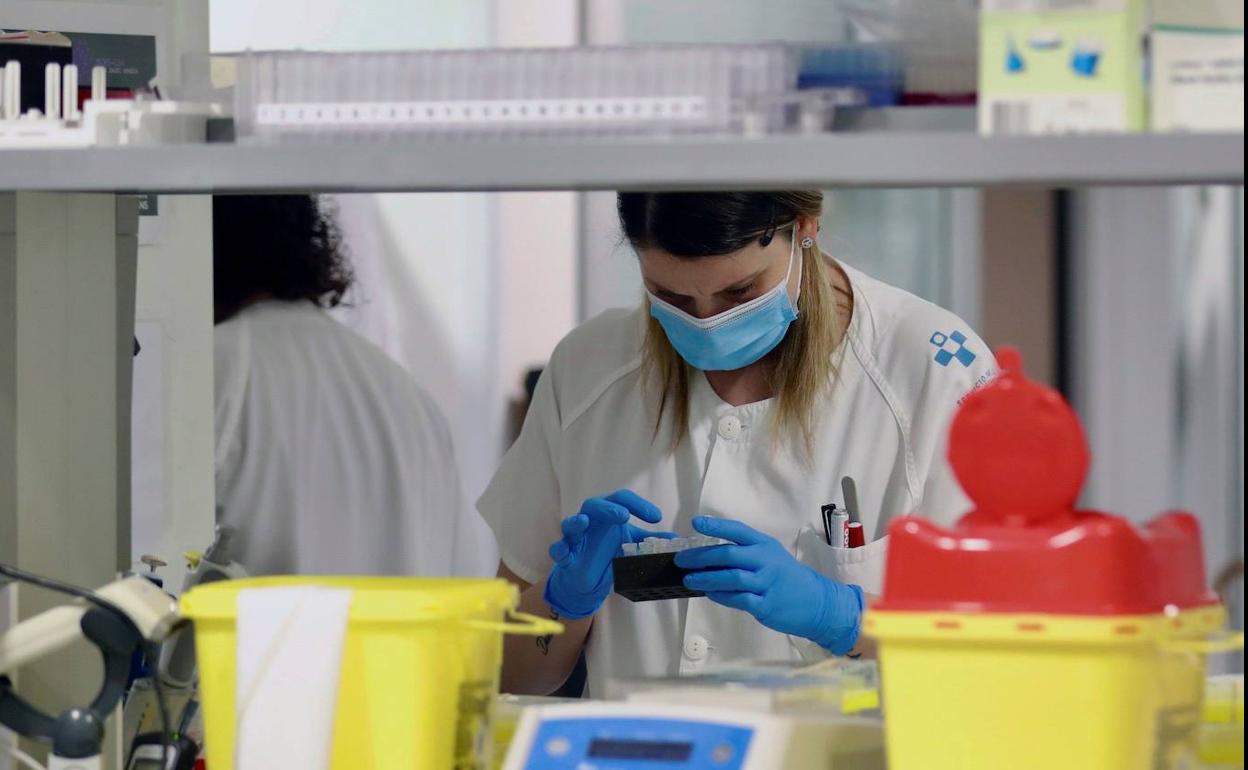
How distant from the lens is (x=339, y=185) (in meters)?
1.17

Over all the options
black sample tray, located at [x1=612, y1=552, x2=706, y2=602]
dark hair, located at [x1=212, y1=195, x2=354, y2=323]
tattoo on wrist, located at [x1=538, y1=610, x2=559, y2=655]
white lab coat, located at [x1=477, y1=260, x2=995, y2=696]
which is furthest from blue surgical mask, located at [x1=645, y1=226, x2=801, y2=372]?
dark hair, located at [x1=212, y1=195, x2=354, y2=323]

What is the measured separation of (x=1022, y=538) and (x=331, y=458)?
151cm

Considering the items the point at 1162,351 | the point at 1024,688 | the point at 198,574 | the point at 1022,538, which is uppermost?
the point at 1162,351

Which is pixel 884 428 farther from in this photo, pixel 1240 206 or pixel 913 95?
pixel 913 95

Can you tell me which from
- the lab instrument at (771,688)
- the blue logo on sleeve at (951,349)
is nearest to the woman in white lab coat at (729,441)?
the blue logo on sleeve at (951,349)

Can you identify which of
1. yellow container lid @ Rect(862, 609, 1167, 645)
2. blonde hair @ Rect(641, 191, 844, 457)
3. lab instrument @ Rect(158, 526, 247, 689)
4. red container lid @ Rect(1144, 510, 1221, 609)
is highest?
blonde hair @ Rect(641, 191, 844, 457)

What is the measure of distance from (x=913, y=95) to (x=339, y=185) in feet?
1.64

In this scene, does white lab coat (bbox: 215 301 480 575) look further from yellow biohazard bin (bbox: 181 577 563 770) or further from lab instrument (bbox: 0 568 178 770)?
yellow biohazard bin (bbox: 181 577 563 770)

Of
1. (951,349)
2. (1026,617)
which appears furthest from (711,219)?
(1026,617)

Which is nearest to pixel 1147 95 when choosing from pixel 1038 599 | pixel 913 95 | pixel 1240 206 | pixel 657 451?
pixel 913 95

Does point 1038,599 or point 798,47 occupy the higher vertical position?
point 798,47

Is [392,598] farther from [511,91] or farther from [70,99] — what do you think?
[70,99]

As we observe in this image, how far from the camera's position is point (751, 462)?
6.94 feet

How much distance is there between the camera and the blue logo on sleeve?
6.86ft
